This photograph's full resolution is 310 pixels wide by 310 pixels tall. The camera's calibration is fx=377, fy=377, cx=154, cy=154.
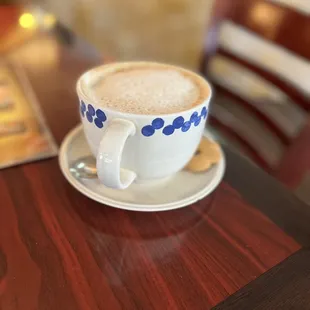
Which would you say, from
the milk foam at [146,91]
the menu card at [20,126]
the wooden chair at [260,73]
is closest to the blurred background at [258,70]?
the wooden chair at [260,73]

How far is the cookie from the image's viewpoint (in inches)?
17.9

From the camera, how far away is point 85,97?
1.23 ft

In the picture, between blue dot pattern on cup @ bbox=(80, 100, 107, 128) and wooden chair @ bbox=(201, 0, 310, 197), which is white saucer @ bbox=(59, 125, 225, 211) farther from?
wooden chair @ bbox=(201, 0, 310, 197)

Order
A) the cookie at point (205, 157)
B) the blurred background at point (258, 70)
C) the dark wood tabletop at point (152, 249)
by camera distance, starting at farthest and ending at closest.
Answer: the blurred background at point (258, 70), the cookie at point (205, 157), the dark wood tabletop at point (152, 249)

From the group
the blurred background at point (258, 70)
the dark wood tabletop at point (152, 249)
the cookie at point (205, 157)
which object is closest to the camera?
the dark wood tabletop at point (152, 249)

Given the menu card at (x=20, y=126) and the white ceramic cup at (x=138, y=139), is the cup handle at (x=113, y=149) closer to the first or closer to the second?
the white ceramic cup at (x=138, y=139)

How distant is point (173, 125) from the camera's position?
36 cm

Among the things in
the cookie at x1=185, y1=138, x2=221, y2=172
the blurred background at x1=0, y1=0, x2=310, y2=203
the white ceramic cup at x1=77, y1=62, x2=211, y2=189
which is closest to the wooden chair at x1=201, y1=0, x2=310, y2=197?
the blurred background at x1=0, y1=0, x2=310, y2=203

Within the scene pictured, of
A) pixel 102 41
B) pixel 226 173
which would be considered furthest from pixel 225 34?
pixel 102 41

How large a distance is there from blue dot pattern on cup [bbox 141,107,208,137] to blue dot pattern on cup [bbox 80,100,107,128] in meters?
0.04

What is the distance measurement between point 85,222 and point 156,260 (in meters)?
0.08

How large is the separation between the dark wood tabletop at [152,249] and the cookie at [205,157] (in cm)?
3

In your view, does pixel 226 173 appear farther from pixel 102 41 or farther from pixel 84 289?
pixel 102 41

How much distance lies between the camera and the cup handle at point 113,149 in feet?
1.10
